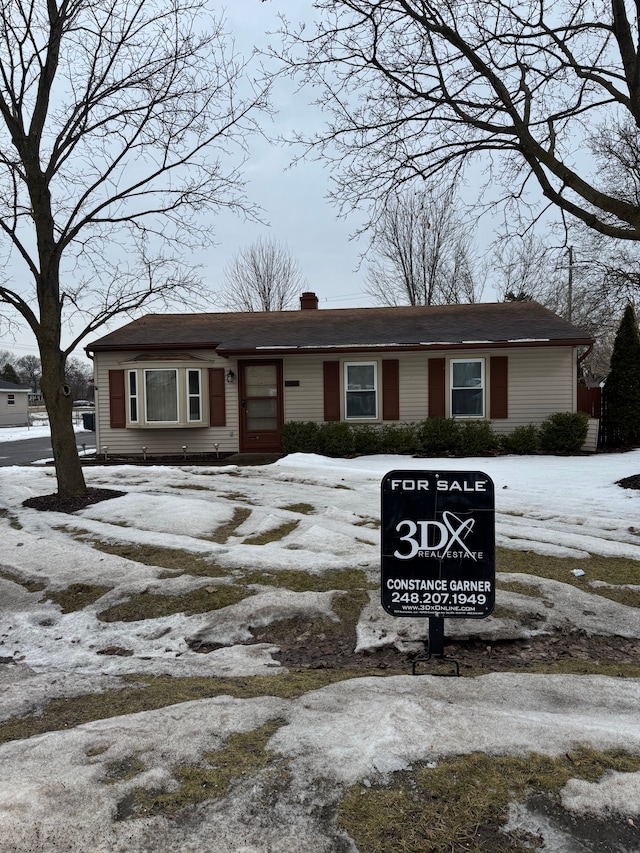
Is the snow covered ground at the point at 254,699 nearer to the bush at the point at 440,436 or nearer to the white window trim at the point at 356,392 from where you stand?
the bush at the point at 440,436

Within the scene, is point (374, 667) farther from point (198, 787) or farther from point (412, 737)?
point (198, 787)

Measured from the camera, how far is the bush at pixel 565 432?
13422 millimetres

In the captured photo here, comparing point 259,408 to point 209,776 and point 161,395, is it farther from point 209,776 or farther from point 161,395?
point 209,776

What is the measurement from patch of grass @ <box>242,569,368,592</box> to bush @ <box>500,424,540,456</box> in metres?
9.47

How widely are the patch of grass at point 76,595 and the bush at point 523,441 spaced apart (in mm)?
10844

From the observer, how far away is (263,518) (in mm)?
7426

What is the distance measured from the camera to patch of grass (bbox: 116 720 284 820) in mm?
2068

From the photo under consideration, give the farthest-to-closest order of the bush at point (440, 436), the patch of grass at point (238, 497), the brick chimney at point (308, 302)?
the brick chimney at point (308, 302) < the bush at point (440, 436) < the patch of grass at point (238, 497)

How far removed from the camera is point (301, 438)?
14.0 meters

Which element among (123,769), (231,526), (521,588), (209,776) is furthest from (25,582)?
(521,588)

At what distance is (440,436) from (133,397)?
802 centimetres

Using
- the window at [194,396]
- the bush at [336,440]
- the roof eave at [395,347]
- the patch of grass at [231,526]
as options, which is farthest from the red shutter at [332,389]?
the patch of grass at [231,526]

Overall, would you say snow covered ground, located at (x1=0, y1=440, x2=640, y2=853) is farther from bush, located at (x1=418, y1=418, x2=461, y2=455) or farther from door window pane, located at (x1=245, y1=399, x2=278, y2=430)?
door window pane, located at (x1=245, y1=399, x2=278, y2=430)

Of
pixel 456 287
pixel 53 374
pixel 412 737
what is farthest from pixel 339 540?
pixel 456 287
